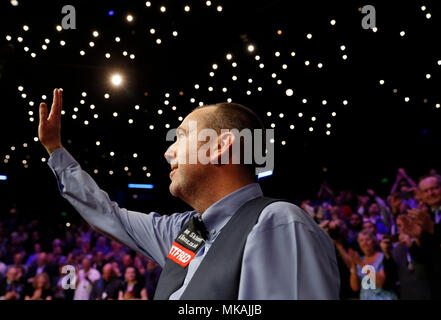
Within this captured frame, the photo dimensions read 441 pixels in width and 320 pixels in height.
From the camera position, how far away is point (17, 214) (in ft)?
28.4

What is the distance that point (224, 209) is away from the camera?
1048 mm

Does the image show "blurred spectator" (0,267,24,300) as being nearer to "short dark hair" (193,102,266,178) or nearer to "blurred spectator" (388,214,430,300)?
"blurred spectator" (388,214,430,300)

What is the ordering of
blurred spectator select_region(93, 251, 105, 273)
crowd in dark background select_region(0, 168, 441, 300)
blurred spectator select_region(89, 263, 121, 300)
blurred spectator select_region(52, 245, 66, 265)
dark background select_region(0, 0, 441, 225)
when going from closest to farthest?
crowd in dark background select_region(0, 168, 441, 300)
dark background select_region(0, 0, 441, 225)
blurred spectator select_region(89, 263, 121, 300)
blurred spectator select_region(93, 251, 105, 273)
blurred spectator select_region(52, 245, 66, 265)

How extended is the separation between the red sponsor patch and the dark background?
7.61 feet

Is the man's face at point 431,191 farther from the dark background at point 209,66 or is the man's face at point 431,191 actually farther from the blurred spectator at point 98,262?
the blurred spectator at point 98,262

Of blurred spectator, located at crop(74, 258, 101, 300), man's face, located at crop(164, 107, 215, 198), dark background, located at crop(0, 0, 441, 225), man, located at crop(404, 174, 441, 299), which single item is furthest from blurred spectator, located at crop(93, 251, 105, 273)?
man's face, located at crop(164, 107, 215, 198)

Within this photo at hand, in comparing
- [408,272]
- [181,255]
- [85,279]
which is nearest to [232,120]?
[181,255]

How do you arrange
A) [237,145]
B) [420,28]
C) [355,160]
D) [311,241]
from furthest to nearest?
[355,160], [420,28], [237,145], [311,241]

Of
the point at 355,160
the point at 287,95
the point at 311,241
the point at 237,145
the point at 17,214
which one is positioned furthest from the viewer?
the point at 17,214

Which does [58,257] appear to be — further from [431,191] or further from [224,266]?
[224,266]

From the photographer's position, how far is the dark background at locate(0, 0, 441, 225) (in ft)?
9.54
